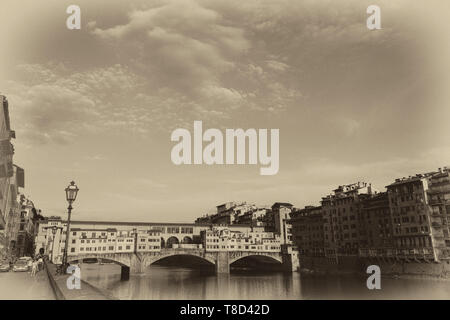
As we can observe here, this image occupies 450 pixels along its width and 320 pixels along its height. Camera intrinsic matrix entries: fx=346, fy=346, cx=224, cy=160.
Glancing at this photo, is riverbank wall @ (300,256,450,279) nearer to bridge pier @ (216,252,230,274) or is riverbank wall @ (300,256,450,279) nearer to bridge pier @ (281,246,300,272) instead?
bridge pier @ (281,246,300,272)

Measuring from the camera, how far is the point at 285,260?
80438 mm

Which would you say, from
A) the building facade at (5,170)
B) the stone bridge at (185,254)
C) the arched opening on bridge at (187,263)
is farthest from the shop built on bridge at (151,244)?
the building facade at (5,170)

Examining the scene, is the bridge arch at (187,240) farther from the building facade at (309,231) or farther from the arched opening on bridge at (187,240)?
the building facade at (309,231)

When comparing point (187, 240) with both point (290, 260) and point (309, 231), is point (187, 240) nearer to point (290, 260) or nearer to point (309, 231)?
point (290, 260)

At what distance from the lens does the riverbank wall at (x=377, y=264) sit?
5266 cm

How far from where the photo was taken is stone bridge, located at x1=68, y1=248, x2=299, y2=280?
6401 centimetres

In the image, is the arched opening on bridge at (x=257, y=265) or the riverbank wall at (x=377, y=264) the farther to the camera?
the arched opening on bridge at (x=257, y=265)

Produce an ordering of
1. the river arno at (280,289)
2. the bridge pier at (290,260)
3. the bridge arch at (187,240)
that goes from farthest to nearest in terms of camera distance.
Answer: the bridge arch at (187,240) → the bridge pier at (290,260) → the river arno at (280,289)

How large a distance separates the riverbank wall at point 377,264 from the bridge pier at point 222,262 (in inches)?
649

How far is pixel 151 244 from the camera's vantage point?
248 feet

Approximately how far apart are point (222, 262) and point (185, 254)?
8735 millimetres

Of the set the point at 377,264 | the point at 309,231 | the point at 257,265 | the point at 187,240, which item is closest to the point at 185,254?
the point at 187,240
